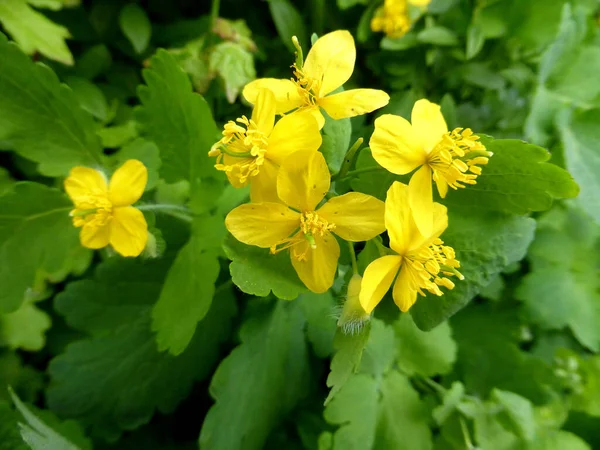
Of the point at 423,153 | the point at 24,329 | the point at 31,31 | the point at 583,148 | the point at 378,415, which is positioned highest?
the point at 31,31

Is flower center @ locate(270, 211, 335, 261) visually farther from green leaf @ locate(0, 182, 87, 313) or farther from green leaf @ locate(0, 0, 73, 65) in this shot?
green leaf @ locate(0, 0, 73, 65)

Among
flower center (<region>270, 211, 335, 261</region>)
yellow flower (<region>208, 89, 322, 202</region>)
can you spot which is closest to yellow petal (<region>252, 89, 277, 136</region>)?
yellow flower (<region>208, 89, 322, 202</region>)

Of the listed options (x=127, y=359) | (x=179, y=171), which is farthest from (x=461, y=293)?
(x=127, y=359)

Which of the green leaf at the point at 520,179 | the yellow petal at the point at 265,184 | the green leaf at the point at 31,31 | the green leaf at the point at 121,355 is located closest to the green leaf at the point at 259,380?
the green leaf at the point at 121,355

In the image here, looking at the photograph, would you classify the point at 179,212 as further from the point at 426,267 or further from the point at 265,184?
the point at 426,267

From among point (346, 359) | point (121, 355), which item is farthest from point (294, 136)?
point (121, 355)

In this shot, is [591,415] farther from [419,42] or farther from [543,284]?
[419,42]
